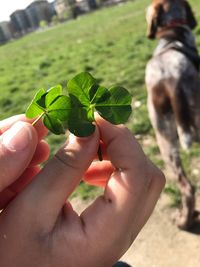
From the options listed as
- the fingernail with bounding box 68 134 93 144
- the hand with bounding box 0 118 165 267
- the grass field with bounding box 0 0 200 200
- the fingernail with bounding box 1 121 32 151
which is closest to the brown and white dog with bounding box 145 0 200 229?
the grass field with bounding box 0 0 200 200

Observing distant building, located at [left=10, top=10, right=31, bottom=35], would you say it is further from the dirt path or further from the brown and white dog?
the dirt path

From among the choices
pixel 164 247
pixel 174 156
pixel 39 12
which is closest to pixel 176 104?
pixel 174 156

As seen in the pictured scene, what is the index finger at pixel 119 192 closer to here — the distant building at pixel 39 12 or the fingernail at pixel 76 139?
the fingernail at pixel 76 139

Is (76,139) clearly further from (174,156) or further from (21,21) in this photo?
(21,21)

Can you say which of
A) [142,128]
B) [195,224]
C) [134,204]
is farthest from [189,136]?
[134,204]

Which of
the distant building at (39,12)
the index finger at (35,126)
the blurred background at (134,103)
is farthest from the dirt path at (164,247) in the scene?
the distant building at (39,12)

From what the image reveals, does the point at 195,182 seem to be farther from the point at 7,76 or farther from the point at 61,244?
the point at 7,76
